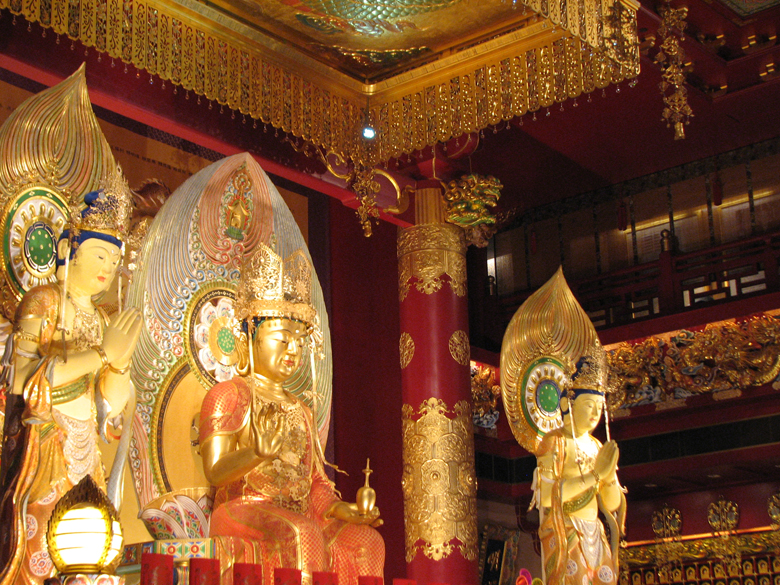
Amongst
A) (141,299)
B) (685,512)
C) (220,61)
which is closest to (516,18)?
(220,61)

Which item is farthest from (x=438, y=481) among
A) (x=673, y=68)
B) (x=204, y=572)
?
(x=204, y=572)

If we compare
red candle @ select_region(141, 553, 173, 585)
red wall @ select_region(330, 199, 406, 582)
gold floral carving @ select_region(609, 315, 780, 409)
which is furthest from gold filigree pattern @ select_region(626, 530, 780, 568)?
red candle @ select_region(141, 553, 173, 585)

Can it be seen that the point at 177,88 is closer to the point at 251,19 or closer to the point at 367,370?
the point at 251,19

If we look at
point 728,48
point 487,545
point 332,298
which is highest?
point 728,48

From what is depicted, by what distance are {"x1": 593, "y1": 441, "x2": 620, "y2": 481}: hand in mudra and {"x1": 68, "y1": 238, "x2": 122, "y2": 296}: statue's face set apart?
7.56 ft

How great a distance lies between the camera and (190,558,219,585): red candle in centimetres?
296

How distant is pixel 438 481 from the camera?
221 inches

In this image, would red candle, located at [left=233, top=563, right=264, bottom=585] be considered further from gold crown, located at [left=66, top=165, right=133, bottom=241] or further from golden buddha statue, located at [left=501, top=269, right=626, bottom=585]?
golden buddha statue, located at [left=501, top=269, right=626, bottom=585]

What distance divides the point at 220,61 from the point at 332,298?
1.67m

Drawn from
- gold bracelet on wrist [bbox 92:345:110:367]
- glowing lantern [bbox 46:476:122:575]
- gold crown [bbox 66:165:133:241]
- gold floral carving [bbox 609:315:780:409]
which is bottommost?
glowing lantern [bbox 46:476:122:575]

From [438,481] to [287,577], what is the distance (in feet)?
8.04

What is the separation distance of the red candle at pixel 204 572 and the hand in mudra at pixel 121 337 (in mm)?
800

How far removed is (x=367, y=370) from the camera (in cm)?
611

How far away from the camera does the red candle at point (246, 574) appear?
3143 millimetres
